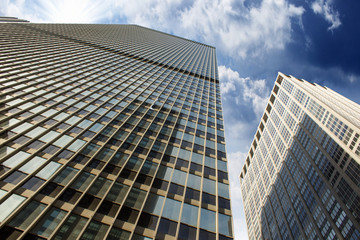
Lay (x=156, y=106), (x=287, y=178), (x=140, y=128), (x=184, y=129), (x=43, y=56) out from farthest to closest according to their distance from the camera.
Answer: (x=287, y=178), (x=43, y=56), (x=156, y=106), (x=184, y=129), (x=140, y=128)

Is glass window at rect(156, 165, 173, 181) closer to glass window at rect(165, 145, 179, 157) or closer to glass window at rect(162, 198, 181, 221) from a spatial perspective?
glass window at rect(165, 145, 179, 157)

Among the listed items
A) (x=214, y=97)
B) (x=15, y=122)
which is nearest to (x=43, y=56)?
(x=15, y=122)

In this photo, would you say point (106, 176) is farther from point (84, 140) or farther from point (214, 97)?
point (214, 97)

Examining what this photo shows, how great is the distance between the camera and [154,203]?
77.0 ft

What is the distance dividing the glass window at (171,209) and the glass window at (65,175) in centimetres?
1096

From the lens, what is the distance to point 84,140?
29250 mm

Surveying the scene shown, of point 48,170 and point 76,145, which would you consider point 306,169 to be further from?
point 48,170

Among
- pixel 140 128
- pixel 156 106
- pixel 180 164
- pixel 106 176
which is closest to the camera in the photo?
pixel 106 176

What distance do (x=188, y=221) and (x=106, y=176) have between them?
10.8 metres

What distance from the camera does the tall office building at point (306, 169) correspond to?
58.5 m

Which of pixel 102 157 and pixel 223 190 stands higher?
pixel 102 157

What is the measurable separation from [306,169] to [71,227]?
83.8m

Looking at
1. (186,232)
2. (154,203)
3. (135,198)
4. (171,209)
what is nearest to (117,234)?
(135,198)

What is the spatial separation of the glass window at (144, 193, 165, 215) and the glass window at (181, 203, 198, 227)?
2.71 meters
